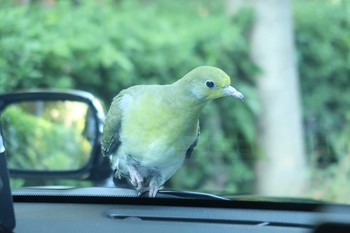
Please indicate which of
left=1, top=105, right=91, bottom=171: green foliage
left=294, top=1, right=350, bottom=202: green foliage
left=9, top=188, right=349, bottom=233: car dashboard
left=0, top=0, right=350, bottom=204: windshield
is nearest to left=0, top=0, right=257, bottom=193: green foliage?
left=0, top=0, right=350, bottom=204: windshield

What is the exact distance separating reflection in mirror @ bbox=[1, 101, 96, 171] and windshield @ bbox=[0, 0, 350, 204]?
0.6 inches

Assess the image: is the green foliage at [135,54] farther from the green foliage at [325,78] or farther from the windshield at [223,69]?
the green foliage at [325,78]

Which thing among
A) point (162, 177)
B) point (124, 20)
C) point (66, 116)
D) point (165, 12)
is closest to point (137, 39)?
point (124, 20)

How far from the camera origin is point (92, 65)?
23.2 feet

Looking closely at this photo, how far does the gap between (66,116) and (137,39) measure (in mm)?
2344

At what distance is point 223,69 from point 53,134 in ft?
5.84

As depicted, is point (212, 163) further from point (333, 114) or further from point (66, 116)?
point (66, 116)

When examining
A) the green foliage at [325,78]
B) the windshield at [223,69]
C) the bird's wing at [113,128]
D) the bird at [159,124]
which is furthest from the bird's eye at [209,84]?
the green foliage at [325,78]

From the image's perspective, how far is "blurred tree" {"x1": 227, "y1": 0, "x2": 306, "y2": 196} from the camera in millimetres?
7570

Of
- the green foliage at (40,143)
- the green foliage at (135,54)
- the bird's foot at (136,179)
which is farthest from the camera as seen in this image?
the green foliage at (135,54)

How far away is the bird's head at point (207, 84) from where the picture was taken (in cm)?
324

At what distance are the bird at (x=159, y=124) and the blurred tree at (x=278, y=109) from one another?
13.5ft

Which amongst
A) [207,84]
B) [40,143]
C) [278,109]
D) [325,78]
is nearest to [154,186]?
[207,84]

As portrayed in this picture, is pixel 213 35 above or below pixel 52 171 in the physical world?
above
